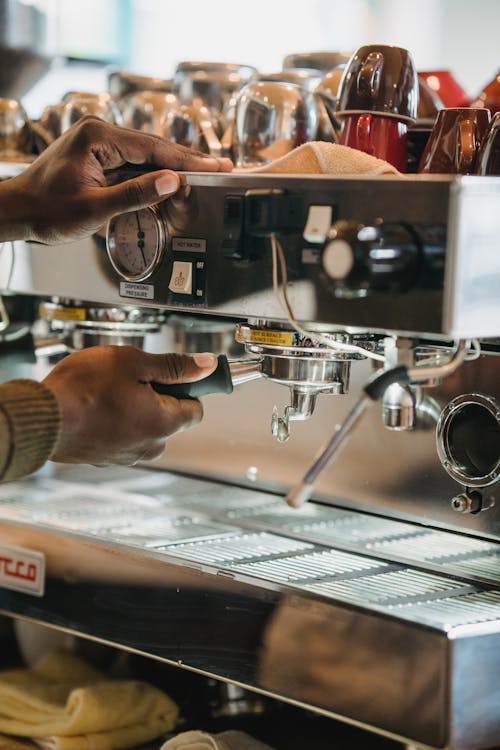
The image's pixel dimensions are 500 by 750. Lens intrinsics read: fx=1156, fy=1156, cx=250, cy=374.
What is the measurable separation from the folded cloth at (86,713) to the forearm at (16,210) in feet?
1.82

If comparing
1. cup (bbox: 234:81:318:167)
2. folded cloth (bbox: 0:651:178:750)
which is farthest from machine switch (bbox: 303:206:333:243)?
folded cloth (bbox: 0:651:178:750)

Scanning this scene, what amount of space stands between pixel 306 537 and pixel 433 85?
1.96 ft

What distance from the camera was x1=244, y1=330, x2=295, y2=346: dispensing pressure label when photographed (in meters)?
1.19

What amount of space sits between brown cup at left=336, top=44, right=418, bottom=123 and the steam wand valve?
0.35 meters

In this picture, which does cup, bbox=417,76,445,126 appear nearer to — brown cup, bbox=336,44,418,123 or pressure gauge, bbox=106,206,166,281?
brown cup, bbox=336,44,418,123

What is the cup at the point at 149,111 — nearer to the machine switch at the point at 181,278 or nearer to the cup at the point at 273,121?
the cup at the point at 273,121

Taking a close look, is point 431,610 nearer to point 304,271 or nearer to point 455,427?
point 455,427

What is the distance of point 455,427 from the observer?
1303 millimetres

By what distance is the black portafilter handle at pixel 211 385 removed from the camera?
1.22 meters

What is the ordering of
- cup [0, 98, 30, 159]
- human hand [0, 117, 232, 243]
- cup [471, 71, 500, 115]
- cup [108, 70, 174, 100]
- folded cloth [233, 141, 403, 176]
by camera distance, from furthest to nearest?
cup [108, 70, 174, 100]
cup [0, 98, 30, 159]
cup [471, 71, 500, 115]
human hand [0, 117, 232, 243]
folded cloth [233, 141, 403, 176]

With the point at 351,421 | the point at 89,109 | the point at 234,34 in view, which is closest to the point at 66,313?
the point at 89,109

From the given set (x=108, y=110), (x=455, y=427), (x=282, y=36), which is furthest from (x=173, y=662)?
(x=282, y=36)

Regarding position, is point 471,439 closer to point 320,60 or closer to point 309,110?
point 309,110

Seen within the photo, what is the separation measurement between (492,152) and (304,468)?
56 centimetres
